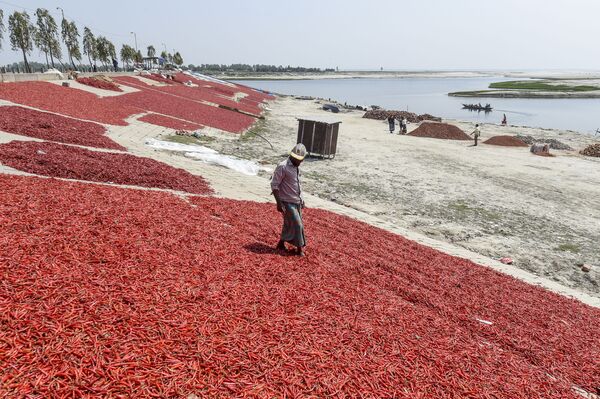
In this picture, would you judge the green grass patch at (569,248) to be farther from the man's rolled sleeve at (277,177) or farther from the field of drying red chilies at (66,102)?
A: the field of drying red chilies at (66,102)

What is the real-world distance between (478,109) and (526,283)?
92823 mm

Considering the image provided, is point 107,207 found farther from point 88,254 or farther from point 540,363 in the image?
point 540,363

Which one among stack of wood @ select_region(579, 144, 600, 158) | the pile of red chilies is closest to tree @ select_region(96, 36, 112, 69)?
the pile of red chilies

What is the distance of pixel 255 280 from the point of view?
7531 mm

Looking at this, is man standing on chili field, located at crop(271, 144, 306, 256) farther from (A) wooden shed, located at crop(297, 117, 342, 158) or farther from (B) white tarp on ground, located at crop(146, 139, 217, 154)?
(A) wooden shed, located at crop(297, 117, 342, 158)

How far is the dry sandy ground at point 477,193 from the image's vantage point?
14.9 metres

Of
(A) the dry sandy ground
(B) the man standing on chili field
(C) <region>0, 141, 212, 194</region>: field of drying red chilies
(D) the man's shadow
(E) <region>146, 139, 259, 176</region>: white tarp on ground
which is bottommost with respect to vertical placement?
(A) the dry sandy ground

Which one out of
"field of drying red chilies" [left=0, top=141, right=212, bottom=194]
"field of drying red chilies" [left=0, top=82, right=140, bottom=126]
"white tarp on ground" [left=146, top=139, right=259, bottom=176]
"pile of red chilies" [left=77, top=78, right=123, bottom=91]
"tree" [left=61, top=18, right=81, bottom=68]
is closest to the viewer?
"field of drying red chilies" [left=0, top=141, right=212, bottom=194]

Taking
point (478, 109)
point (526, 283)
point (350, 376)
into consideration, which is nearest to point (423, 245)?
point (526, 283)

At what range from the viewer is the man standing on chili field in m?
8.55

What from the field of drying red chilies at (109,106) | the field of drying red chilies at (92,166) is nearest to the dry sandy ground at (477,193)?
the field of drying red chilies at (109,106)

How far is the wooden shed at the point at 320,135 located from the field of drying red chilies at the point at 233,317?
17547 millimetres

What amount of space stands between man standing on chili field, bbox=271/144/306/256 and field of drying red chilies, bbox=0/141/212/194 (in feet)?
18.9

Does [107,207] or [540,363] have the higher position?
[107,207]
